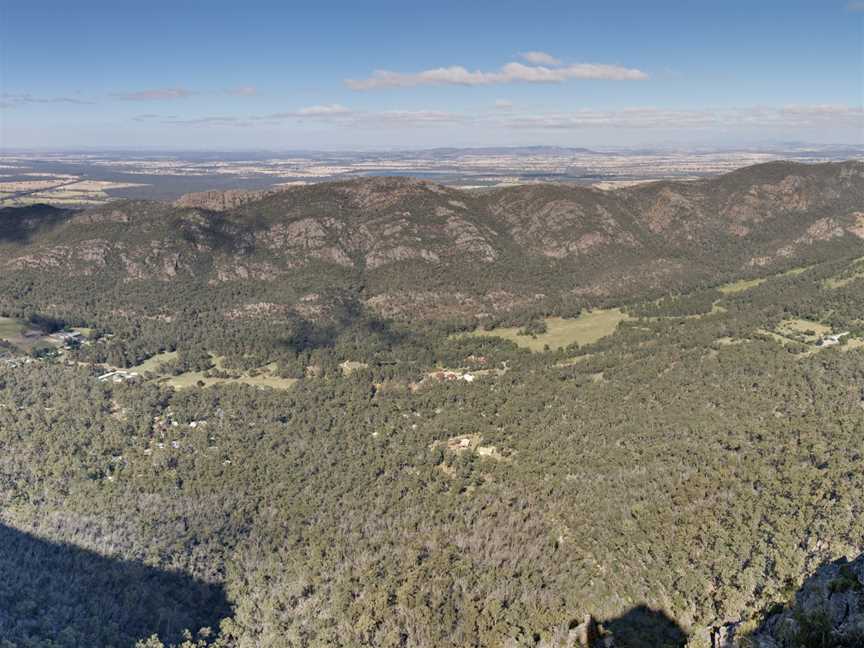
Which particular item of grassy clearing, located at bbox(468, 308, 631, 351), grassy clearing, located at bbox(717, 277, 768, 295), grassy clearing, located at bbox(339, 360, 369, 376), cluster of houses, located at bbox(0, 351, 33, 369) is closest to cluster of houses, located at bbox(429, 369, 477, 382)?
grassy clearing, located at bbox(339, 360, 369, 376)

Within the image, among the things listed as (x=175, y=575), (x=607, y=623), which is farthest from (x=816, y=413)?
(x=175, y=575)

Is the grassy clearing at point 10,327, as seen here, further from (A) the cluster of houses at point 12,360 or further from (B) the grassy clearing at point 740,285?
(B) the grassy clearing at point 740,285

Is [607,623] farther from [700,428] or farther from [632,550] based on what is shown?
[700,428]

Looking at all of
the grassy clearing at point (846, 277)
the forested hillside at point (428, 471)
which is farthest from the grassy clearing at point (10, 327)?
the grassy clearing at point (846, 277)

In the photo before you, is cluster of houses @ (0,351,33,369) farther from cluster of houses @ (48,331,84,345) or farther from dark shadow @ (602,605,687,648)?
dark shadow @ (602,605,687,648)

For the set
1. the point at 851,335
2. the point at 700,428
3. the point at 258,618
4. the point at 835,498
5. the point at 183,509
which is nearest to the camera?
the point at 258,618
